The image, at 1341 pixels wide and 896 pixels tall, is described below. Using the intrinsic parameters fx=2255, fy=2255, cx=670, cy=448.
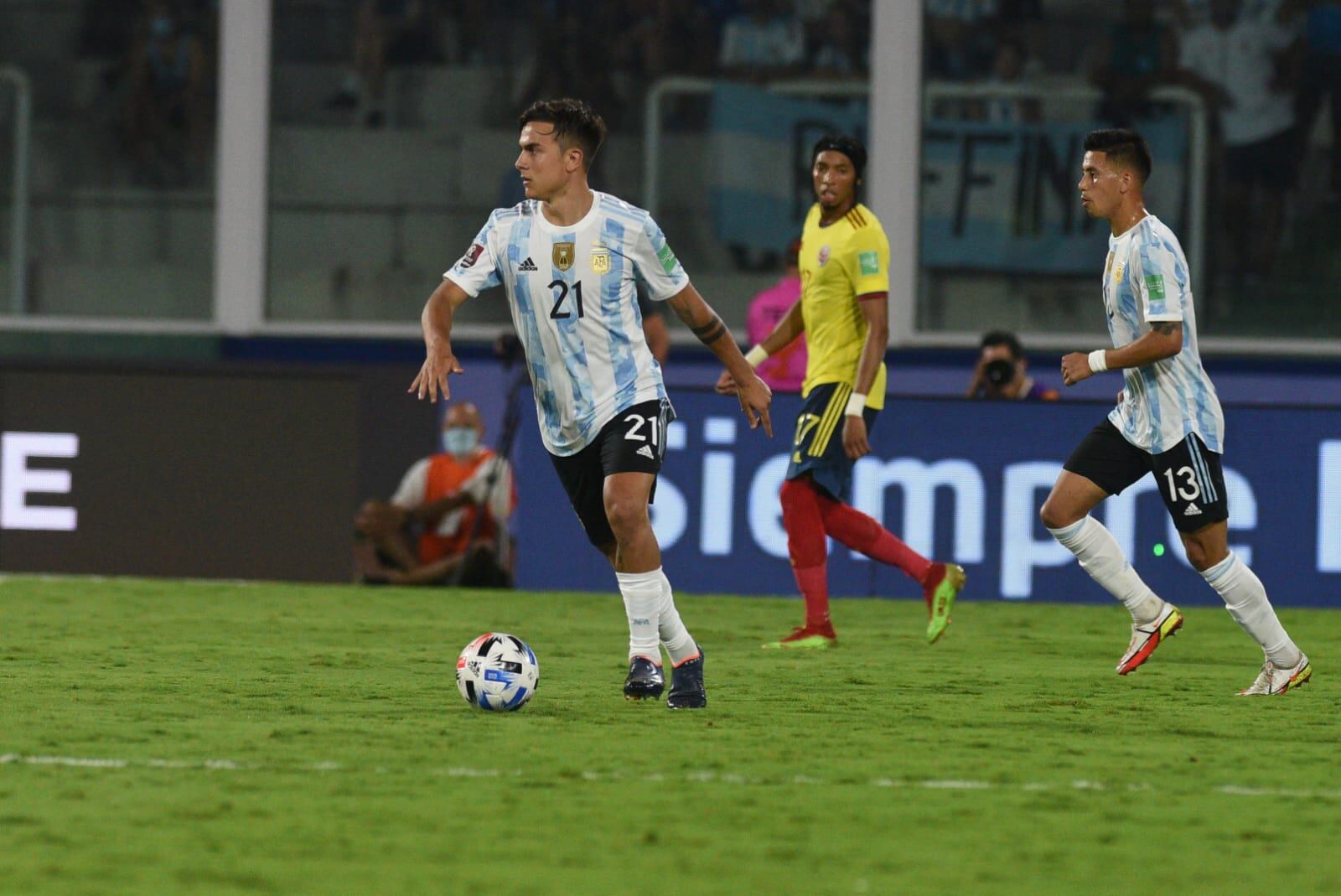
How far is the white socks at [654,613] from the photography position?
682 cm

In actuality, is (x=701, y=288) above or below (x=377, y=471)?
above

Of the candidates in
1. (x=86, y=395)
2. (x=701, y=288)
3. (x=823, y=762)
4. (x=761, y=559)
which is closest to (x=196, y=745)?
(x=823, y=762)

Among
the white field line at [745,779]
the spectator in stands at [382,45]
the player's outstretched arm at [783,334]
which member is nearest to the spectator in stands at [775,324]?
the player's outstretched arm at [783,334]

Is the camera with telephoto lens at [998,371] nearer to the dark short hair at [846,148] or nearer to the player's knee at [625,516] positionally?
the dark short hair at [846,148]

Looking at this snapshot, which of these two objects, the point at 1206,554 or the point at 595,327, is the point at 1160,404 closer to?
the point at 1206,554

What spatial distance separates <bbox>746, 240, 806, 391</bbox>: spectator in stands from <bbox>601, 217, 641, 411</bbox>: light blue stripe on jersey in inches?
224

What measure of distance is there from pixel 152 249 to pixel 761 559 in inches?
256

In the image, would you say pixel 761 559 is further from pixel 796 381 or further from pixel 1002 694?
pixel 1002 694

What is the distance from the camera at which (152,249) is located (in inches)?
654

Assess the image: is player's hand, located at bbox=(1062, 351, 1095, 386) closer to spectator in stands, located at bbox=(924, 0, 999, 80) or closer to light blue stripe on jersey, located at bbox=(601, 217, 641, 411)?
light blue stripe on jersey, located at bbox=(601, 217, 641, 411)

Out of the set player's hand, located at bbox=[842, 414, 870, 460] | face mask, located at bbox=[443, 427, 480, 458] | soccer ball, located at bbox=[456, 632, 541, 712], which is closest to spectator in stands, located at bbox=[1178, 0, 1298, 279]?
face mask, located at bbox=[443, 427, 480, 458]

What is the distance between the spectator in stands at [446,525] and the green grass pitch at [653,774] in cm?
319

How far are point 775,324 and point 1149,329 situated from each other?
527cm

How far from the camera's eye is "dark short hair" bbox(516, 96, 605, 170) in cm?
685
